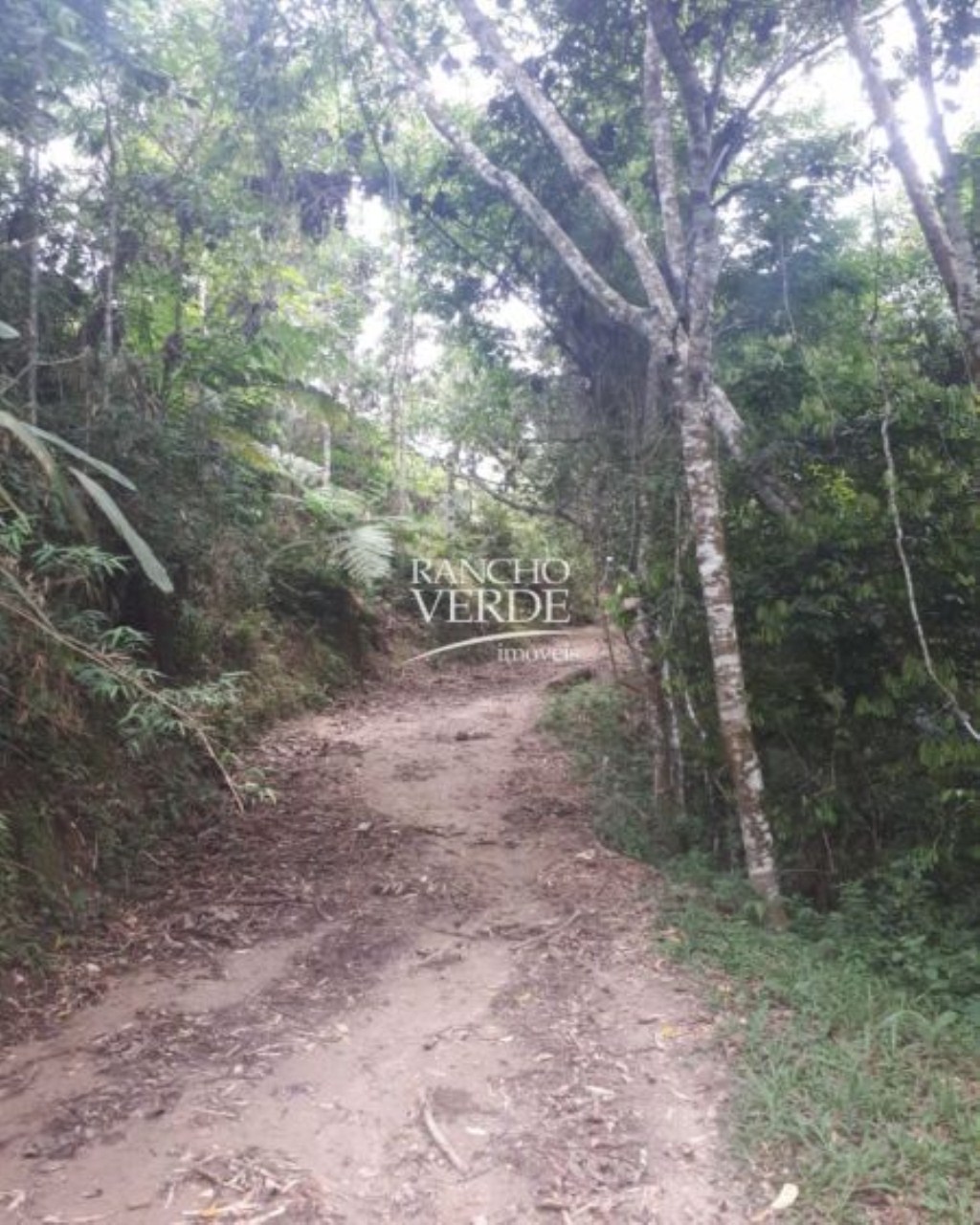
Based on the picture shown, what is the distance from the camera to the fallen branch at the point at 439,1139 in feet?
9.67

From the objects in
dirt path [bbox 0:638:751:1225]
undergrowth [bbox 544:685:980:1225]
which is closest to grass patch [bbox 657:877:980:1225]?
undergrowth [bbox 544:685:980:1225]

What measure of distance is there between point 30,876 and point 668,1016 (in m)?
3.28

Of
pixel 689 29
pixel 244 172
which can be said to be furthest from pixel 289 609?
pixel 689 29

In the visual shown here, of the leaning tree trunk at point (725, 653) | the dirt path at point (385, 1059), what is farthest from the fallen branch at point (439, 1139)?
the leaning tree trunk at point (725, 653)

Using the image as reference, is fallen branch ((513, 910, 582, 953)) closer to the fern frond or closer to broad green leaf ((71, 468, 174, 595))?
broad green leaf ((71, 468, 174, 595))

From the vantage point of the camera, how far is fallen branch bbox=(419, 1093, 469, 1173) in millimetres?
2947

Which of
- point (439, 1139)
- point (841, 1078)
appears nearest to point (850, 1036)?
point (841, 1078)

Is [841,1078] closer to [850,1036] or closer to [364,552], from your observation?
[850,1036]

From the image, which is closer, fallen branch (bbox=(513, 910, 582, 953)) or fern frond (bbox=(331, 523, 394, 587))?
fallen branch (bbox=(513, 910, 582, 953))

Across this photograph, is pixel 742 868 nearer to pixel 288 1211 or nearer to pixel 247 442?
pixel 288 1211

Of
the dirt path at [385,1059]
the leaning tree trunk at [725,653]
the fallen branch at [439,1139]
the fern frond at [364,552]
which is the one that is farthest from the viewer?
the fern frond at [364,552]

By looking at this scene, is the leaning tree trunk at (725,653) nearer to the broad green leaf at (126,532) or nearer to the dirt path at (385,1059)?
the dirt path at (385,1059)

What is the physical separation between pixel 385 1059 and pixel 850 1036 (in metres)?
2.03

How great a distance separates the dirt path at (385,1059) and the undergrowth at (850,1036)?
227 mm
